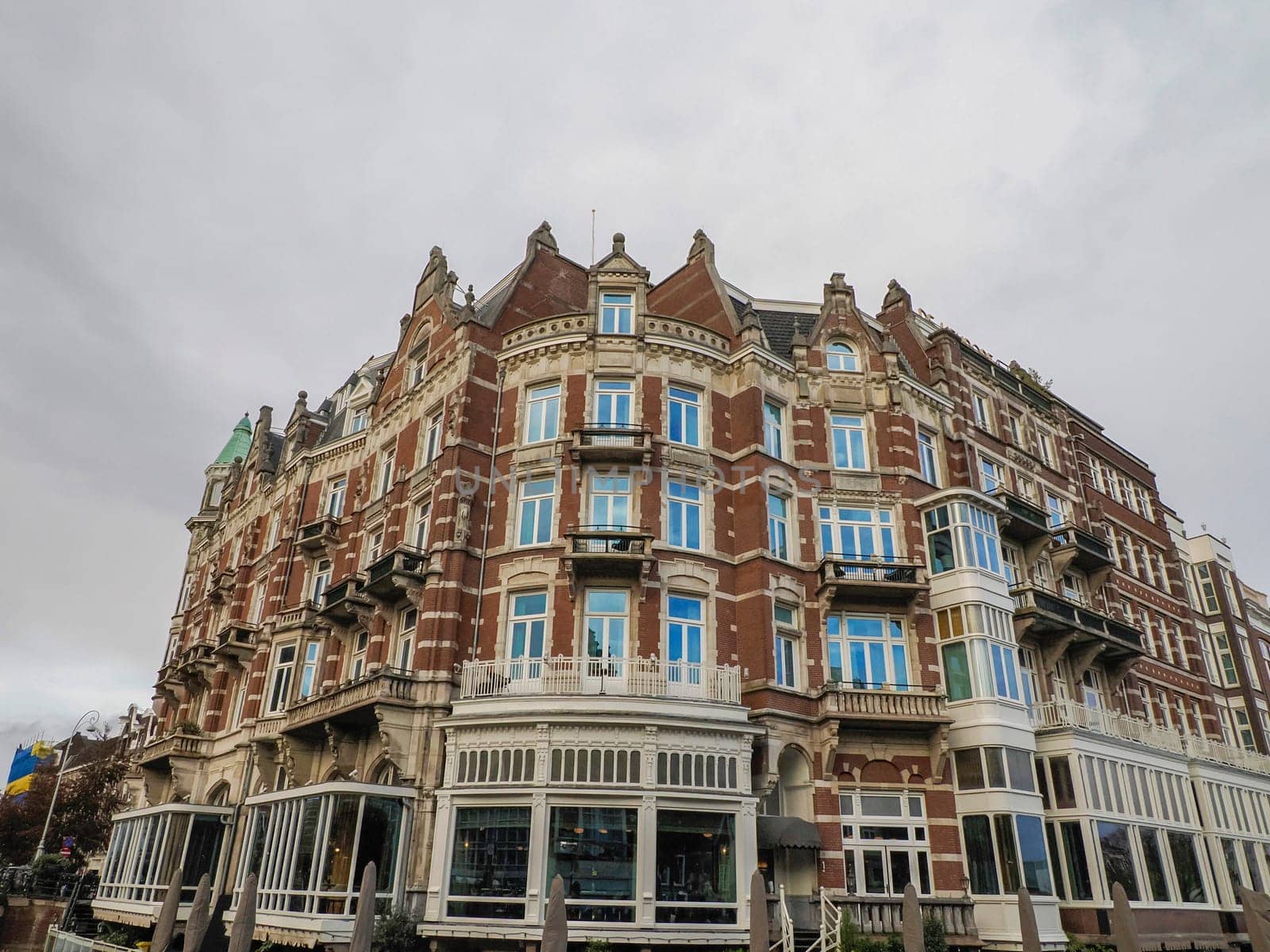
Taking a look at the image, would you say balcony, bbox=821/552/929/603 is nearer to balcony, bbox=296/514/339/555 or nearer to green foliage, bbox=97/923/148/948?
balcony, bbox=296/514/339/555

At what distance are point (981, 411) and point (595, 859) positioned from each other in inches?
1001

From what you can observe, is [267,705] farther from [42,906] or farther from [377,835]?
[42,906]

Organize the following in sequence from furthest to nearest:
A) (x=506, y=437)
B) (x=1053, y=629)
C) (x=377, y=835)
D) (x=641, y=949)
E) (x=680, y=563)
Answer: (x=1053, y=629) → (x=506, y=437) → (x=680, y=563) → (x=377, y=835) → (x=641, y=949)

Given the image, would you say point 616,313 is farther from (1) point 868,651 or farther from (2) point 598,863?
(2) point 598,863

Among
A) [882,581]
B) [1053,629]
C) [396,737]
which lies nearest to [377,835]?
[396,737]

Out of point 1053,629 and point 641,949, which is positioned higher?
point 1053,629

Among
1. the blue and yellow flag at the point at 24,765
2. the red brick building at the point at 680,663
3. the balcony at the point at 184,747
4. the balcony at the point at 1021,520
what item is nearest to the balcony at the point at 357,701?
the red brick building at the point at 680,663

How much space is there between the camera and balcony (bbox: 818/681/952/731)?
2544 centimetres

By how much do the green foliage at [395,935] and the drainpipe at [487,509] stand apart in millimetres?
7048

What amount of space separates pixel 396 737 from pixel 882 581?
1526 cm

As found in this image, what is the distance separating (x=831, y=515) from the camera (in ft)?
97.4

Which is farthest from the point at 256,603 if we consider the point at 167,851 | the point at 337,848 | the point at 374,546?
the point at 337,848

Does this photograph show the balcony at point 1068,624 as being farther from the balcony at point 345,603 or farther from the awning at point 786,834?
the balcony at point 345,603

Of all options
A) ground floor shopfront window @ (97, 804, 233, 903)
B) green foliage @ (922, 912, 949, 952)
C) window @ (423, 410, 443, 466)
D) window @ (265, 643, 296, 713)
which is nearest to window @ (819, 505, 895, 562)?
green foliage @ (922, 912, 949, 952)
